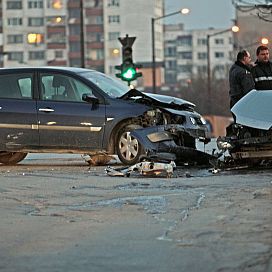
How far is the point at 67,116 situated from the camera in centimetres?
1584

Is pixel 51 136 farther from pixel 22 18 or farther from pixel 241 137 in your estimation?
pixel 22 18

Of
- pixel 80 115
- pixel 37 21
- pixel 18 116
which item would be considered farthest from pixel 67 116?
pixel 37 21

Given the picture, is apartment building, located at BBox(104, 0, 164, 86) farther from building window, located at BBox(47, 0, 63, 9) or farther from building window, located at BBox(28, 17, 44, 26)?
building window, located at BBox(28, 17, 44, 26)

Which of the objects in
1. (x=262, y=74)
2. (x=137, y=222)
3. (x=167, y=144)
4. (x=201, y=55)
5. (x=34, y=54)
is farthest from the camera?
(x=201, y=55)

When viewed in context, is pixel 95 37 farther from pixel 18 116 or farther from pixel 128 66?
pixel 18 116

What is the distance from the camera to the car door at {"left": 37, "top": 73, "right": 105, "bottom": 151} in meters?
15.7

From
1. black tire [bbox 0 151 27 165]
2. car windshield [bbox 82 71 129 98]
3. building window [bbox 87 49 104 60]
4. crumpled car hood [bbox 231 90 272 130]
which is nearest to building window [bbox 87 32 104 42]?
building window [bbox 87 49 104 60]

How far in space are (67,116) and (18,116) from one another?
2.73ft

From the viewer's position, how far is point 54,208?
10438 millimetres

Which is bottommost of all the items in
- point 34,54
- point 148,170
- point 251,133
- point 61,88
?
point 34,54

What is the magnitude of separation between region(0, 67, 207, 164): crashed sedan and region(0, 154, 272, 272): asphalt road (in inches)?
65.5

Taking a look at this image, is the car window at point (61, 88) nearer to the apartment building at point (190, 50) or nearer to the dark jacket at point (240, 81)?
the dark jacket at point (240, 81)

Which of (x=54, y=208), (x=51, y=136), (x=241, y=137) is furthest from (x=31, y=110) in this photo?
(x=54, y=208)

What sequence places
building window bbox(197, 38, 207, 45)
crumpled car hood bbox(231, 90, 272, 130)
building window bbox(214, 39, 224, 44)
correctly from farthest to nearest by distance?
building window bbox(197, 38, 207, 45) < building window bbox(214, 39, 224, 44) < crumpled car hood bbox(231, 90, 272, 130)
